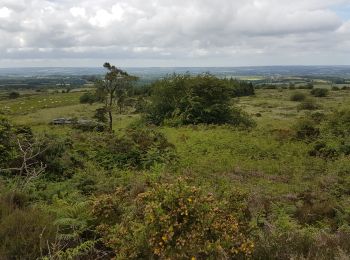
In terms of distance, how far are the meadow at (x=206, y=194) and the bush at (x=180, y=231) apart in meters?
0.02

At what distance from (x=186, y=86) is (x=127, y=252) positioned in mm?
32346

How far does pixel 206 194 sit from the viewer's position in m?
6.39

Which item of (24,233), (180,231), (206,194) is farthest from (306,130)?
(24,233)

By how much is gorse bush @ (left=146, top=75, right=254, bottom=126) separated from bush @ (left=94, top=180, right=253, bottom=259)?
2905 centimetres

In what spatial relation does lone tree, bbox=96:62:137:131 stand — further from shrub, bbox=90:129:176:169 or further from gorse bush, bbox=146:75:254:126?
shrub, bbox=90:129:176:169

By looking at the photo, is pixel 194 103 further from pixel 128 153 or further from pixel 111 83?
pixel 128 153

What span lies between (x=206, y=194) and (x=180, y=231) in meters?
1.67

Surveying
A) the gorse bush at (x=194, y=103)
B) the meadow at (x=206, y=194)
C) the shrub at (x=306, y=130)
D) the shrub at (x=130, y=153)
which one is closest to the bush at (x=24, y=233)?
the meadow at (x=206, y=194)

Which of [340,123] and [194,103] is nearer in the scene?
[340,123]

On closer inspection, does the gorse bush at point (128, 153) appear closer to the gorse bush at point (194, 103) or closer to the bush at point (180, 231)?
the bush at point (180, 231)

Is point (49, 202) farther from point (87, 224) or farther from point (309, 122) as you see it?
point (309, 122)

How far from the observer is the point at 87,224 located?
6.28 metres

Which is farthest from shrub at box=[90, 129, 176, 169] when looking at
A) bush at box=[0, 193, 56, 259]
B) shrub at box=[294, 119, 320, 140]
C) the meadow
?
bush at box=[0, 193, 56, 259]

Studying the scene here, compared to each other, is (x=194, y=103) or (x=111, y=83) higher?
(x=111, y=83)
